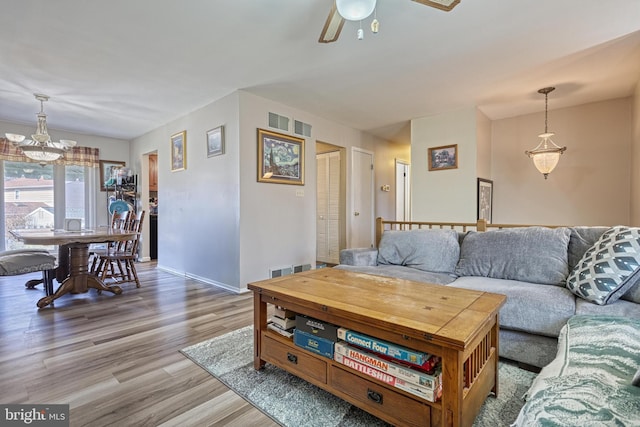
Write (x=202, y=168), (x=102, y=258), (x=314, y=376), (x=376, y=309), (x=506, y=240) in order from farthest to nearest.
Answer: (x=202, y=168) → (x=102, y=258) → (x=506, y=240) → (x=314, y=376) → (x=376, y=309)

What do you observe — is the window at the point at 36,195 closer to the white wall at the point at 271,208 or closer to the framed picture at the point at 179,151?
the framed picture at the point at 179,151

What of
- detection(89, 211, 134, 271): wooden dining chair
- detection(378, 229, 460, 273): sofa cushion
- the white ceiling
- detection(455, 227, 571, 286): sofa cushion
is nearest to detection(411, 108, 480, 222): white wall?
the white ceiling

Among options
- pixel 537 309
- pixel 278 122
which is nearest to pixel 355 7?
pixel 537 309

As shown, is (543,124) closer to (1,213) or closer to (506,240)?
(506,240)

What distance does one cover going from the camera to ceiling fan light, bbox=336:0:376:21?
5.12 feet

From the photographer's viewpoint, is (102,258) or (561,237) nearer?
(561,237)

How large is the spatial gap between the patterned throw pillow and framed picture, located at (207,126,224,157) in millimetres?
3667

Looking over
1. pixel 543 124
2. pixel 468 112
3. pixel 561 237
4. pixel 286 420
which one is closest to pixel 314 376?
pixel 286 420

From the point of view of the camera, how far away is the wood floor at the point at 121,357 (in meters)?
1.49

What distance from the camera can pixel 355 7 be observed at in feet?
5.19

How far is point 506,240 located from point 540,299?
71 centimetres

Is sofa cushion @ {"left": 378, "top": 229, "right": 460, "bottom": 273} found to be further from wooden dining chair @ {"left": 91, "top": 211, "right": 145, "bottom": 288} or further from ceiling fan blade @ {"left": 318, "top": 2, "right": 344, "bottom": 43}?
wooden dining chair @ {"left": 91, "top": 211, "right": 145, "bottom": 288}

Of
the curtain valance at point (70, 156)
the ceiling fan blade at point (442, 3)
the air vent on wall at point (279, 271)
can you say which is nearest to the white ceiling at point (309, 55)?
the ceiling fan blade at point (442, 3)

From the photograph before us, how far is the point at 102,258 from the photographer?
3.79 meters
